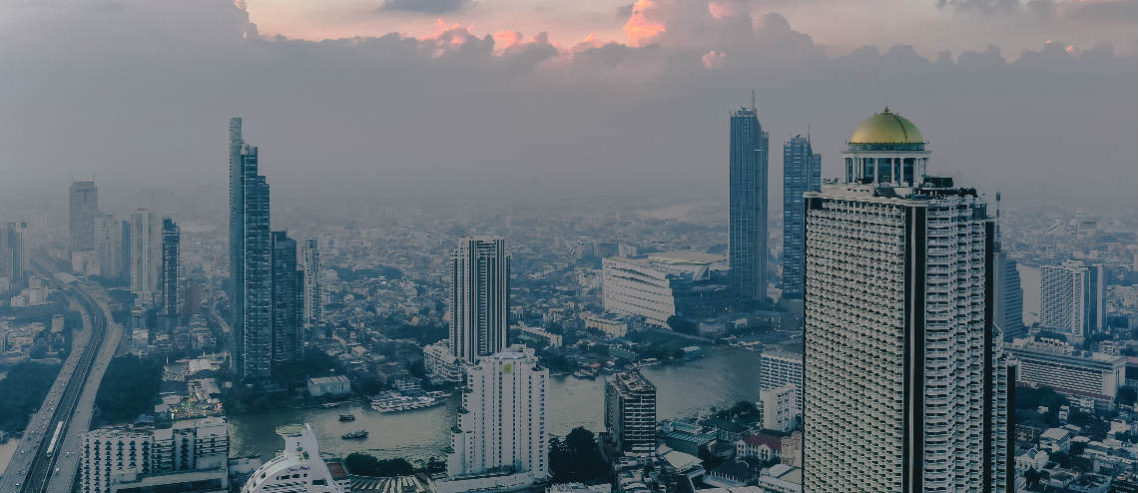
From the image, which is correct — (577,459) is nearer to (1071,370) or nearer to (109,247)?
(1071,370)

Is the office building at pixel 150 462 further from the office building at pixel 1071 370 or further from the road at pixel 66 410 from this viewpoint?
the office building at pixel 1071 370

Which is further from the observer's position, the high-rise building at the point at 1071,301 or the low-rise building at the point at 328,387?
the high-rise building at the point at 1071,301

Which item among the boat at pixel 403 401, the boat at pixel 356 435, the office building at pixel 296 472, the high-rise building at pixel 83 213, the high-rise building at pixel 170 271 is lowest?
the boat at pixel 356 435

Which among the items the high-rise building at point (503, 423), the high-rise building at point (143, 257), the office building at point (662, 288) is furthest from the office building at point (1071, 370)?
the high-rise building at point (143, 257)

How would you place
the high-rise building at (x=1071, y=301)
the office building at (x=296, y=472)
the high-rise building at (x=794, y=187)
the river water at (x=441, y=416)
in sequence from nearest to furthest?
the office building at (x=296, y=472) < the river water at (x=441, y=416) < the high-rise building at (x=1071, y=301) < the high-rise building at (x=794, y=187)

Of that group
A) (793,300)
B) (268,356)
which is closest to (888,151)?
(268,356)
